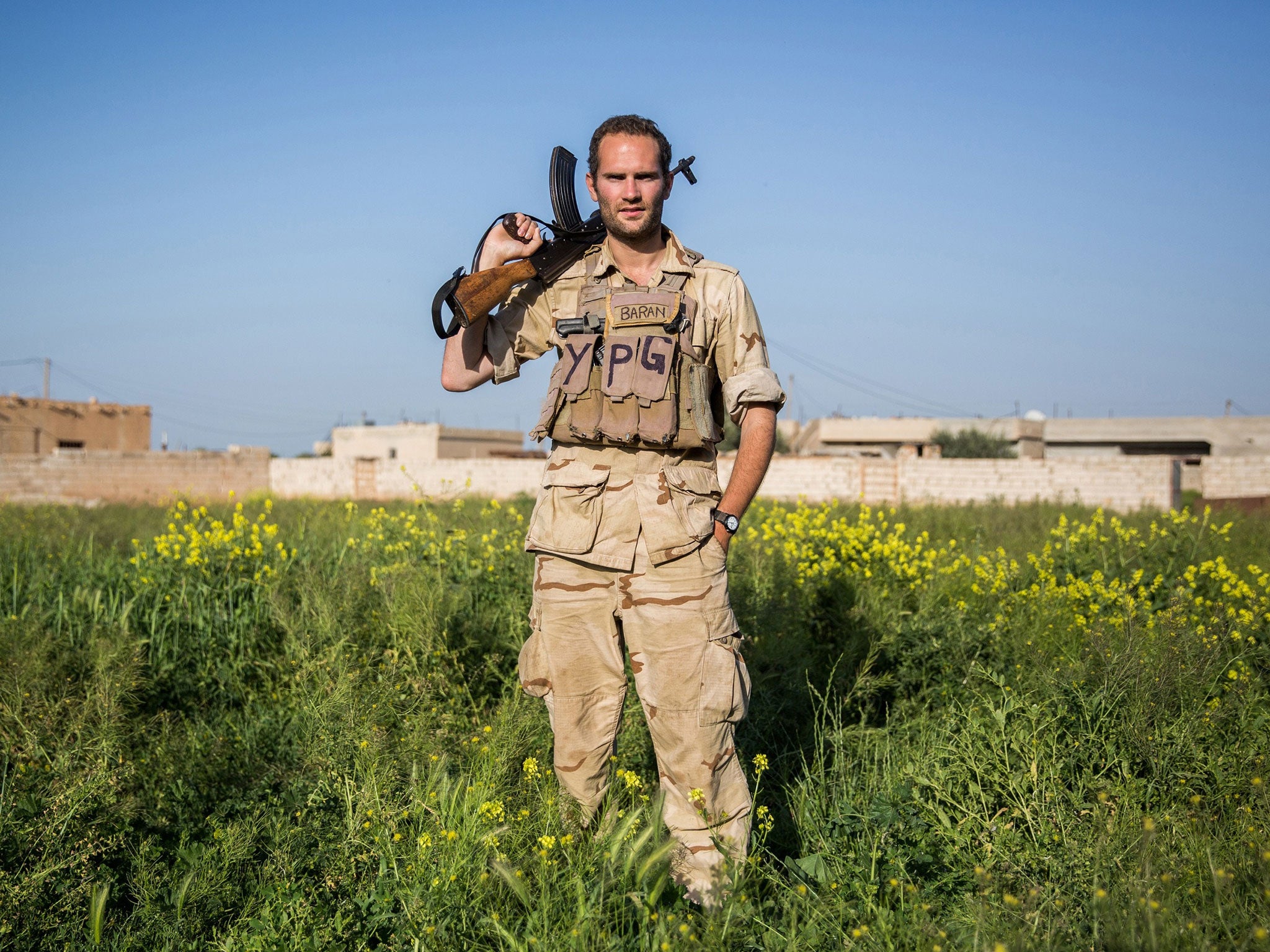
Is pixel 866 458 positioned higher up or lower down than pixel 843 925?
higher up

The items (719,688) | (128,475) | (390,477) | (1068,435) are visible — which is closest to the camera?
(719,688)

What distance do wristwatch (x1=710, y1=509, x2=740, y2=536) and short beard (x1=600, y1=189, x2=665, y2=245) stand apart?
2.62ft

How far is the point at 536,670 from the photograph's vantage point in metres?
2.76

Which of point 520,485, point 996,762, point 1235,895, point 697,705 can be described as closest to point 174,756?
point 697,705

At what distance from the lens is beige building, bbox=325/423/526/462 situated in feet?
144

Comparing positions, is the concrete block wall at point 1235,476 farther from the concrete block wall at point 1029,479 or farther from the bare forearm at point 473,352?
the bare forearm at point 473,352

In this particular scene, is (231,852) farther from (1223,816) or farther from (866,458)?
(866,458)

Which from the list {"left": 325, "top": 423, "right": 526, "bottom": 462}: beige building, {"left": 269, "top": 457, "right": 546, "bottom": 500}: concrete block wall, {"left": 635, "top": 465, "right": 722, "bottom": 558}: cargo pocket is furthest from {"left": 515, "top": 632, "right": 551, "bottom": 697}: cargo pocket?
{"left": 325, "top": 423, "right": 526, "bottom": 462}: beige building

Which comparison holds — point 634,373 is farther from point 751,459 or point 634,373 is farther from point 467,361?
point 467,361

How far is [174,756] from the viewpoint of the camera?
3482 mm

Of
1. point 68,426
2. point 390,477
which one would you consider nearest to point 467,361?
point 390,477

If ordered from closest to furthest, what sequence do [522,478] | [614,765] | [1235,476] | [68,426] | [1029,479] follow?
[614,765] < [1029,479] < [1235,476] < [522,478] < [68,426]

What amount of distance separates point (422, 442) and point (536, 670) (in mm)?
42379

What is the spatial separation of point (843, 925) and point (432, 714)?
1.88m
